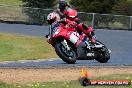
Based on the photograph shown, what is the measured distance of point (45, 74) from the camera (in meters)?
15.5

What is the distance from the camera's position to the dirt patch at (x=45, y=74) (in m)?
14.8

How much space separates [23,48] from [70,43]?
49.6 ft

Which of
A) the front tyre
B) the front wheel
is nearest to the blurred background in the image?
the front wheel

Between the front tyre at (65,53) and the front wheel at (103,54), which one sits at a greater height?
the front tyre at (65,53)

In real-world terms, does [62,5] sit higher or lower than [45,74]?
higher

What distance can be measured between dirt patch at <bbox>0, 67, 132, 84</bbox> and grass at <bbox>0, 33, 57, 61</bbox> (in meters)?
9.99

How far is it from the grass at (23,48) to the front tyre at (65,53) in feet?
35.7

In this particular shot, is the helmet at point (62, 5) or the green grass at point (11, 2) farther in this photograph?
the green grass at point (11, 2)

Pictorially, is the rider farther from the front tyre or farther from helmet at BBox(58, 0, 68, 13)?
the front tyre

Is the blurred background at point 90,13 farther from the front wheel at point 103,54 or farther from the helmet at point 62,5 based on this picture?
the helmet at point 62,5

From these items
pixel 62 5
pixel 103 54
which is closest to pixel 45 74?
pixel 103 54

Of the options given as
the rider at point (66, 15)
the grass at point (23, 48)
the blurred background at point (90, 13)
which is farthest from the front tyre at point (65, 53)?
the blurred background at point (90, 13)

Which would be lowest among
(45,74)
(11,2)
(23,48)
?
(11,2)

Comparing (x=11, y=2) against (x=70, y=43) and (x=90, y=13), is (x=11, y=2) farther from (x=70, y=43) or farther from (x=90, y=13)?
(x=70, y=43)
